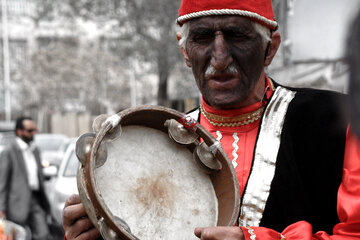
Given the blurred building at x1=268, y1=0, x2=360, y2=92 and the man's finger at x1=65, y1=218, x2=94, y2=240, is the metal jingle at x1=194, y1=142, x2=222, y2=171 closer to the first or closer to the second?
the man's finger at x1=65, y1=218, x2=94, y2=240

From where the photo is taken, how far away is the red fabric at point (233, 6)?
1933 mm

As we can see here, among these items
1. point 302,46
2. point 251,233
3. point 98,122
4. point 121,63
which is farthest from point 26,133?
point 121,63

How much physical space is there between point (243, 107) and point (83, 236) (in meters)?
0.79

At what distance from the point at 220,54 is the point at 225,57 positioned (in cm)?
2

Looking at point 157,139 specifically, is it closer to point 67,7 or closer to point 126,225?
point 126,225

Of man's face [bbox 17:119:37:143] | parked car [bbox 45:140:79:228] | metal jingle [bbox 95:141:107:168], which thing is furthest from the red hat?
man's face [bbox 17:119:37:143]

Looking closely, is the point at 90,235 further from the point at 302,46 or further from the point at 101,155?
the point at 302,46

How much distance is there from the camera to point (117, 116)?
1.68 m

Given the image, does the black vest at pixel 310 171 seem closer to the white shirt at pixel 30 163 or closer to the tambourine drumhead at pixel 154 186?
the tambourine drumhead at pixel 154 186

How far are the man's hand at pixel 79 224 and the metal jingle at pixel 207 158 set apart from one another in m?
0.42

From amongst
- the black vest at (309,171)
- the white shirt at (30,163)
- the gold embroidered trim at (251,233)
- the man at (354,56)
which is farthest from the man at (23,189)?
the man at (354,56)

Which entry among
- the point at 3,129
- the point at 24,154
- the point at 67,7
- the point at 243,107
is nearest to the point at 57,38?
the point at 67,7

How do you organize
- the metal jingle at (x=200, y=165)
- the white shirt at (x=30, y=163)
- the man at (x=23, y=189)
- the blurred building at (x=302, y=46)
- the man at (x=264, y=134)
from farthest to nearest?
1. the white shirt at (x=30, y=163)
2. the man at (x=23, y=189)
3. the blurred building at (x=302, y=46)
4. the metal jingle at (x=200, y=165)
5. the man at (x=264, y=134)

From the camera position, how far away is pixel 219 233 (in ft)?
5.23
